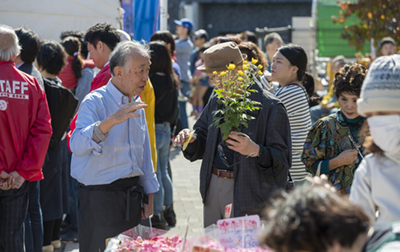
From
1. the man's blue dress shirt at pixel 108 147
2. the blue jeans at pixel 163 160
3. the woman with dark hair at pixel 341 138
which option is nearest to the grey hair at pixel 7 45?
the man's blue dress shirt at pixel 108 147

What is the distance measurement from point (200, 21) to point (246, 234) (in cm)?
2536

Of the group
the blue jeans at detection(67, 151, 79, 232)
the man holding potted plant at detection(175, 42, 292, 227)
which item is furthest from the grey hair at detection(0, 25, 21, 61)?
the blue jeans at detection(67, 151, 79, 232)

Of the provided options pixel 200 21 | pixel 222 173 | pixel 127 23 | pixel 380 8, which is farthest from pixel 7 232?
pixel 200 21

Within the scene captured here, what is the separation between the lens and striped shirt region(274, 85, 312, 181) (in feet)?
12.6

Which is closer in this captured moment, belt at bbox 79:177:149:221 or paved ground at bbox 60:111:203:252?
belt at bbox 79:177:149:221

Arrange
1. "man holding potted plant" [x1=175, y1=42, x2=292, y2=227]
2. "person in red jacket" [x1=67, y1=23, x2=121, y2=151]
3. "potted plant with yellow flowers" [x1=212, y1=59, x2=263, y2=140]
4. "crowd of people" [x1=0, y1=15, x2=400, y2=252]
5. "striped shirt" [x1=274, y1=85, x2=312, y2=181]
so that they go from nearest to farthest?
"crowd of people" [x1=0, y1=15, x2=400, y2=252]
"potted plant with yellow flowers" [x1=212, y1=59, x2=263, y2=140]
"man holding potted plant" [x1=175, y1=42, x2=292, y2=227]
"striped shirt" [x1=274, y1=85, x2=312, y2=181]
"person in red jacket" [x1=67, y1=23, x2=121, y2=151]

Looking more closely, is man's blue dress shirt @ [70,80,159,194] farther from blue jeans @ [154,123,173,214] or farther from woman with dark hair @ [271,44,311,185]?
blue jeans @ [154,123,173,214]

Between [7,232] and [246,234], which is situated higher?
[246,234]

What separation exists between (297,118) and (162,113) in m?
2.01

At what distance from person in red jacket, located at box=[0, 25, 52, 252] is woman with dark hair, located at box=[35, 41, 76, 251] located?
30.8 inches

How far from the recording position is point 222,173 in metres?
3.12

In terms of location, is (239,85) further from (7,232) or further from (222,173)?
(7,232)

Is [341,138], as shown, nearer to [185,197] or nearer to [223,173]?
[223,173]

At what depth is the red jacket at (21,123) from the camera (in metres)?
3.61
